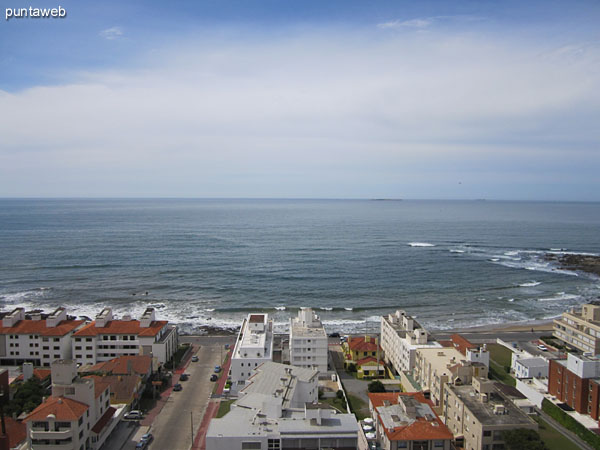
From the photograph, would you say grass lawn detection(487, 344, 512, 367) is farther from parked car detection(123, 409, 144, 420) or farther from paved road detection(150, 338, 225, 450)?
parked car detection(123, 409, 144, 420)

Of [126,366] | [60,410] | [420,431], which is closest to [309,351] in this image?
[420,431]

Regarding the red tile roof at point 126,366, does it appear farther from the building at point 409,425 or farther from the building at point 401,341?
the building at point 401,341

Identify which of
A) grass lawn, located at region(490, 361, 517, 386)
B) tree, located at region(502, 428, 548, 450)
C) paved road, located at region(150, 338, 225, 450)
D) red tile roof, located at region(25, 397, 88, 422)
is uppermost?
red tile roof, located at region(25, 397, 88, 422)

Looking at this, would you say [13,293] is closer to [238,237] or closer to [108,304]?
[108,304]

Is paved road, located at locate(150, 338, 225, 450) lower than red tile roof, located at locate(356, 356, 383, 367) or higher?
lower

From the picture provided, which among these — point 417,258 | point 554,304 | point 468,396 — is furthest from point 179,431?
point 417,258

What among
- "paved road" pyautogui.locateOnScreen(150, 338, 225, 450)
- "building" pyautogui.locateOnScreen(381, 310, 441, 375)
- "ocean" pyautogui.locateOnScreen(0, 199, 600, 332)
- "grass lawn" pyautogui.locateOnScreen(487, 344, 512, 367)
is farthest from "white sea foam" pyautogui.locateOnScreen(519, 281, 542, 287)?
"paved road" pyautogui.locateOnScreen(150, 338, 225, 450)

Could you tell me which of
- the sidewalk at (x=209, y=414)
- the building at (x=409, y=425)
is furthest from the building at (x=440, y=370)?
the sidewalk at (x=209, y=414)
